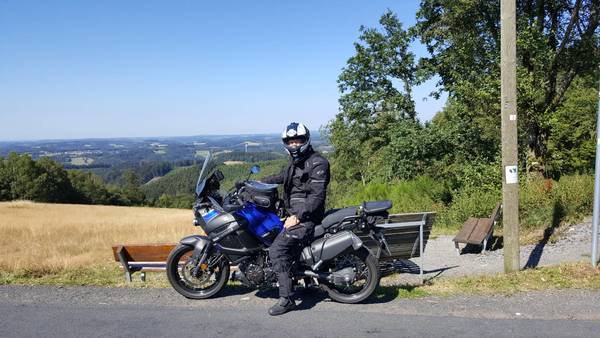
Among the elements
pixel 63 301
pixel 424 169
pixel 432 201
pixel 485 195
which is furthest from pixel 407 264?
pixel 424 169

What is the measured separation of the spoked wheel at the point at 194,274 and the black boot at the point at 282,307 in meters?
0.85

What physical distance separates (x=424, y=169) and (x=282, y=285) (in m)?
16.3

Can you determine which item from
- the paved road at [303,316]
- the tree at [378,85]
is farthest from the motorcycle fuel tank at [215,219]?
the tree at [378,85]

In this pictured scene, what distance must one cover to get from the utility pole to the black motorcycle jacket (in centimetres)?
254

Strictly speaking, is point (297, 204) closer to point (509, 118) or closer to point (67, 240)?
point (509, 118)

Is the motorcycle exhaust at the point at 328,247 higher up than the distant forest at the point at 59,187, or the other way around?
the motorcycle exhaust at the point at 328,247

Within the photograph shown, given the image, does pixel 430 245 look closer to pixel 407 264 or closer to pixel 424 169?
pixel 407 264

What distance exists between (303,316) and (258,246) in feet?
3.02

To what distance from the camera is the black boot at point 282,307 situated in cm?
507

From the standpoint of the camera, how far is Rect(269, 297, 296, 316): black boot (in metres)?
5.07

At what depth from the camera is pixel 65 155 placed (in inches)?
5664

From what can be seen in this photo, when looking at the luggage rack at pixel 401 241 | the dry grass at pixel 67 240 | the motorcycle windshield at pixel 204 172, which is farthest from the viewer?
A: the dry grass at pixel 67 240

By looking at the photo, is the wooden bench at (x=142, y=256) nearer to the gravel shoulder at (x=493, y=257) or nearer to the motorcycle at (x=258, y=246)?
the motorcycle at (x=258, y=246)

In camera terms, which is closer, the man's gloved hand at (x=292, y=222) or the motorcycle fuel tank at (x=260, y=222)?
the man's gloved hand at (x=292, y=222)
